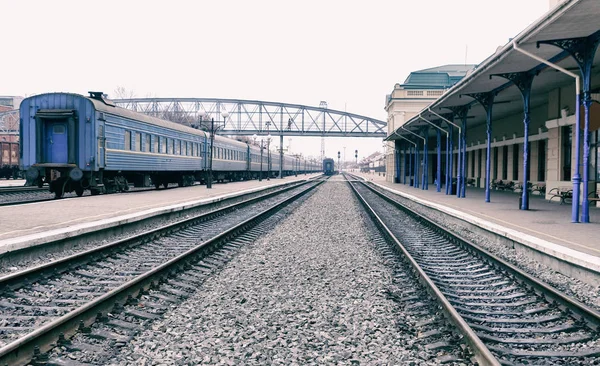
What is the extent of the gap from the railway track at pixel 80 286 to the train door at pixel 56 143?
906cm

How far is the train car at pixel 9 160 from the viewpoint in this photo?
41.1 metres

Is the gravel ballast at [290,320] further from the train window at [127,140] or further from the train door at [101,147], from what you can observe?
the train window at [127,140]

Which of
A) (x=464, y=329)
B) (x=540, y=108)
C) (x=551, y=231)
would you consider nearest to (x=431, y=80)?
(x=540, y=108)

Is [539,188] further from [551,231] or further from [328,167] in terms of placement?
[328,167]

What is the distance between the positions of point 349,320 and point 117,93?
269 feet

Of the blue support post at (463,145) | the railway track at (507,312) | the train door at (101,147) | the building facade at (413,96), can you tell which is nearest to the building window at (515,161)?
the blue support post at (463,145)

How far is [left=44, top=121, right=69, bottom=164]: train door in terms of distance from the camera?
17266 mm

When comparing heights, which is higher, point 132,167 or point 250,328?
point 132,167

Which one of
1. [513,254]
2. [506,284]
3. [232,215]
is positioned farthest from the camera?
[232,215]

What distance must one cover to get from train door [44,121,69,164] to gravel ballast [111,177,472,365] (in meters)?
11.9

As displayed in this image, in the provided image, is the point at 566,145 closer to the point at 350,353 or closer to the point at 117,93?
the point at 350,353

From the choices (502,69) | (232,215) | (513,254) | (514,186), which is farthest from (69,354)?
(514,186)

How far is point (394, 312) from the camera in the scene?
5.14m

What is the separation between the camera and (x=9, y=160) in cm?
4259
